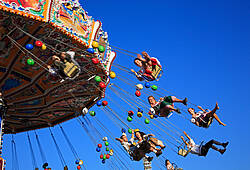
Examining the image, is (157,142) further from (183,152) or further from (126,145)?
(126,145)

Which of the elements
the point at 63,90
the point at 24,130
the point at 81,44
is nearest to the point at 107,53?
the point at 81,44

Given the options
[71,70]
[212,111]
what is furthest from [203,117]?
[71,70]

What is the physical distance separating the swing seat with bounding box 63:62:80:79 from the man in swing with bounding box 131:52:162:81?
216cm

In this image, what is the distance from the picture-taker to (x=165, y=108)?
7891 mm

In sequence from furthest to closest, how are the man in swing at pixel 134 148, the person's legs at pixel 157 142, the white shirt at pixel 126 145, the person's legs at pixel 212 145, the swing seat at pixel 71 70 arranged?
the white shirt at pixel 126 145
the man in swing at pixel 134 148
the person's legs at pixel 157 142
the person's legs at pixel 212 145
the swing seat at pixel 71 70

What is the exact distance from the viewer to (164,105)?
7871 millimetres

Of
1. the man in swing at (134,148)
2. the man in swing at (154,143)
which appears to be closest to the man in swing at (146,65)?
the man in swing at (154,143)

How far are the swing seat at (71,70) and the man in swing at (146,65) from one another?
2.16 meters

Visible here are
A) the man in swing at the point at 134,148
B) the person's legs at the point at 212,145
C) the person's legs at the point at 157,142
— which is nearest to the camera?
the person's legs at the point at 212,145

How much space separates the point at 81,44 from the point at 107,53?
4.82 feet

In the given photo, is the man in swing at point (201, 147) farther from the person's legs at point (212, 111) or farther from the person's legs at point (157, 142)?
the person's legs at point (212, 111)

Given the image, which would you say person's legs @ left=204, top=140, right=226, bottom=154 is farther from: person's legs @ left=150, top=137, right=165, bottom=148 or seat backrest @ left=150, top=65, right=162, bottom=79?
seat backrest @ left=150, top=65, right=162, bottom=79

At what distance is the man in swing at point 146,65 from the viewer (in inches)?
312

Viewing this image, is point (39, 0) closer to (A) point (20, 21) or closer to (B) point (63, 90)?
(A) point (20, 21)
